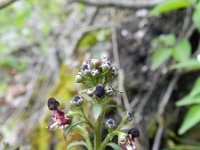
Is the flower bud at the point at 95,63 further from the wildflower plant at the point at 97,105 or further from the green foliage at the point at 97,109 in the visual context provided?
the green foliage at the point at 97,109

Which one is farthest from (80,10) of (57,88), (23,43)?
(57,88)

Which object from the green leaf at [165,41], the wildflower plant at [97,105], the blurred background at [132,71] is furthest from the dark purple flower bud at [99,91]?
the green leaf at [165,41]

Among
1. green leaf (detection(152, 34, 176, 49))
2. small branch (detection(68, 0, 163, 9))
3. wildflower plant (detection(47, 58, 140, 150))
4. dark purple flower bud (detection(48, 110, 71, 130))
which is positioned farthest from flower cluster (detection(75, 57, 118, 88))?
small branch (detection(68, 0, 163, 9))

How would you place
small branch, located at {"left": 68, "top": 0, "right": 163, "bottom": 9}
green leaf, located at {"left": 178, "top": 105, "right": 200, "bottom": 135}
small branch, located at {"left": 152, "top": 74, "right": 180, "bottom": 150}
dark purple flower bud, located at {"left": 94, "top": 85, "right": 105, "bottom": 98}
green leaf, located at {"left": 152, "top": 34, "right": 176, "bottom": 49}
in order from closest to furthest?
1. dark purple flower bud, located at {"left": 94, "top": 85, "right": 105, "bottom": 98}
2. green leaf, located at {"left": 178, "top": 105, "right": 200, "bottom": 135}
3. small branch, located at {"left": 152, "top": 74, "right": 180, "bottom": 150}
4. green leaf, located at {"left": 152, "top": 34, "right": 176, "bottom": 49}
5. small branch, located at {"left": 68, "top": 0, "right": 163, "bottom": 9}

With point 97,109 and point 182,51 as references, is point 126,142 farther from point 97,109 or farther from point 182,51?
point 182,51

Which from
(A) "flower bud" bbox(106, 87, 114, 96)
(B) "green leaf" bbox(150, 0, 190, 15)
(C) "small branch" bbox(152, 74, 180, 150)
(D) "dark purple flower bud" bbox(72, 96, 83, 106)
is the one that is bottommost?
(A) "flower bud" bbox(106, 87, 114, 96)

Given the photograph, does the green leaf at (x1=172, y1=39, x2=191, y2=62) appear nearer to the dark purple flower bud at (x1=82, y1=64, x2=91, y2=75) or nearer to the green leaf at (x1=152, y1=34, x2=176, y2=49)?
the green leaf at (x1=152, y1=34, x2=176, y2=49)

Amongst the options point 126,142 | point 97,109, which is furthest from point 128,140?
point 97,109

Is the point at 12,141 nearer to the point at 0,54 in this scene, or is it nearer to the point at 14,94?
the point at 14,94
